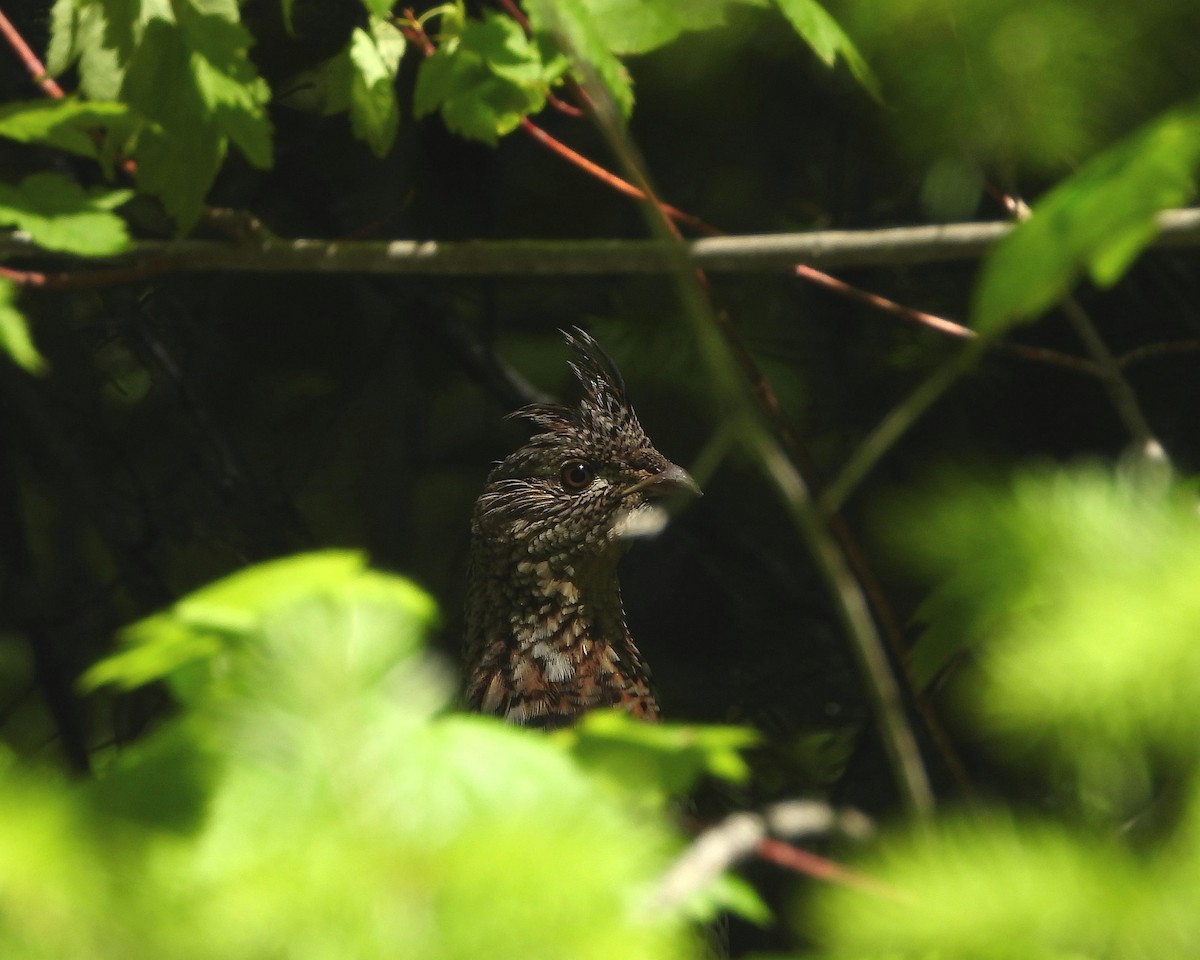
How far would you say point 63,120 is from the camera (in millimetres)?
1737

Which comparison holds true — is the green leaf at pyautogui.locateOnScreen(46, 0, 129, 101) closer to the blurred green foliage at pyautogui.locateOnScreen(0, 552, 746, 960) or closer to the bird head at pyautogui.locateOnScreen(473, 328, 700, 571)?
the bird head at pyautogui.locateOnScreen(473, 328, 700, 571)

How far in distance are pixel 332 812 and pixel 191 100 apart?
59.0 inches

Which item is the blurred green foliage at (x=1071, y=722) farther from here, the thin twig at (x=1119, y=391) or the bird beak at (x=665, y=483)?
the bird beak at (x=665, y=483)

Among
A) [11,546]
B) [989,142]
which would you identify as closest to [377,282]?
[11,546]

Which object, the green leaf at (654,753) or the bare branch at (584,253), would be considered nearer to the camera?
the green leaf at (654,753)

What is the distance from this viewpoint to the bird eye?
9.66ft

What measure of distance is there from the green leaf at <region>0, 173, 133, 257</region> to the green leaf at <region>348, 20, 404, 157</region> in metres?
0.44

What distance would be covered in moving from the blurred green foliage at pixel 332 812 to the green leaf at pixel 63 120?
1.14 m

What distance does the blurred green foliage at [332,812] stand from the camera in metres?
0.63

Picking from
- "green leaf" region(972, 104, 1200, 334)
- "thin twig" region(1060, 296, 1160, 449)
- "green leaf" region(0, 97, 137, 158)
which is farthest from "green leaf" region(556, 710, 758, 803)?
"green leaf" region(0, 97, 137, 158)

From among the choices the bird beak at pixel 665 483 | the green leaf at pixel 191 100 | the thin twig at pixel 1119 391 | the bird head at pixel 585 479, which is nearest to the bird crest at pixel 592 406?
the bird head at pixel 585 479

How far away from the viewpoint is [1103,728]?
83cm

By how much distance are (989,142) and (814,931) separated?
1232 mm

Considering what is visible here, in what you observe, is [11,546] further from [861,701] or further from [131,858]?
[131,858]
